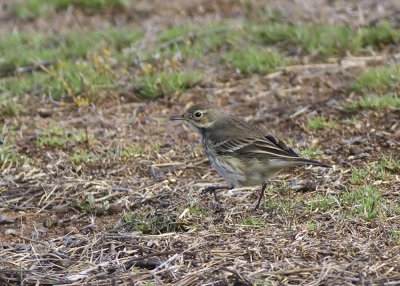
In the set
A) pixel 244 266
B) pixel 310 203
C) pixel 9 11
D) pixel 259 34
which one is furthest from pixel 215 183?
pixel 9 11

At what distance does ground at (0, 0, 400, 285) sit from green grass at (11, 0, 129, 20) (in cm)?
2

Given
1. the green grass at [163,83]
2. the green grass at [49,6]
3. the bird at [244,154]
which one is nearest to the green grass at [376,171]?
the bird at [244,154]

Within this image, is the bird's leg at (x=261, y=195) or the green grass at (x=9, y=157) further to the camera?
the green grass at (x=9, y=157)

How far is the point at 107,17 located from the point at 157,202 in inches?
251

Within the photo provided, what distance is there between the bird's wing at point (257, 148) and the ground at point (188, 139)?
1.34 ft

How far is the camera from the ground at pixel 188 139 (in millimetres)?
6371

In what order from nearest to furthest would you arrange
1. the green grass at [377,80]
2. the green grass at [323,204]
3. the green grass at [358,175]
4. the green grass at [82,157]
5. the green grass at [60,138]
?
1. the green grass at [323,204]
2. the green grass at [358,175]
3. the green grass at [82,157]
4. the green grass at [60,138]
5. the green grass at [377,80]

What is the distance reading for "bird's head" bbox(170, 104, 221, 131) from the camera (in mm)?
8438

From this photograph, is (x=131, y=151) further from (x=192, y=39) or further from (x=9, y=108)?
(x=192, y=39)

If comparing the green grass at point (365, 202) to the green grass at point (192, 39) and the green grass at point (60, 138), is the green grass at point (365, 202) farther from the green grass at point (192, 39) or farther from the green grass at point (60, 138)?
the green grass at point (192, 39)

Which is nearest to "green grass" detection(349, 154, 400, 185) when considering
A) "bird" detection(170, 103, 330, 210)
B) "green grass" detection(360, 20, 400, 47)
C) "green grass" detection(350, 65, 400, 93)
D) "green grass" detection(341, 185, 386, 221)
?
"green grass" detection(341, 185, 386, 221)

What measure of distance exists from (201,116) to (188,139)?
3.46ft

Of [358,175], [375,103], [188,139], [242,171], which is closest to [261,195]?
[242,171]

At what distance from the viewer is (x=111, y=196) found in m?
8.09
